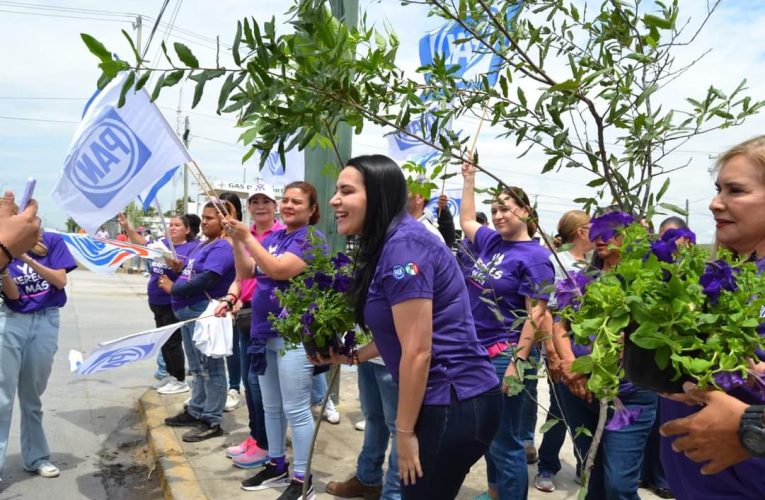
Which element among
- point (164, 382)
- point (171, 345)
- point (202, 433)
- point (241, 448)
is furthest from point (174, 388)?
point (241, 448)

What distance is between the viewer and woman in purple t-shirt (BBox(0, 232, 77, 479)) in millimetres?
4262

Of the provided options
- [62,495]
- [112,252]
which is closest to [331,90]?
[62,495]

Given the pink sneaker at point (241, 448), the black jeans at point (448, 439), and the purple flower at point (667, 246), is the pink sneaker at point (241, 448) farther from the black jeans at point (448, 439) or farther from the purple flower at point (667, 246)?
the purple flower at point (667, 246)

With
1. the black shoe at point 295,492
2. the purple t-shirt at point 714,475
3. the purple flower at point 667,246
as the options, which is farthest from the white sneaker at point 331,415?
the purple flower at point 667,246

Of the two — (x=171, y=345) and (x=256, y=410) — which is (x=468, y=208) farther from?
(x=171, y=345)

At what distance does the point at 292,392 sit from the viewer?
3840 millimetres

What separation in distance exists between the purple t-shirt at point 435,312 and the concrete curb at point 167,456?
243 cm

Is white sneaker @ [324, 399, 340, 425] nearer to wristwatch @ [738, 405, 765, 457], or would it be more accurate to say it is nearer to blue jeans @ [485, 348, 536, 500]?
blue jeans @ [485, 348, 536, 500]

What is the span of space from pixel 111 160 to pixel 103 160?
2.0 inches

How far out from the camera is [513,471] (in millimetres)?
3475

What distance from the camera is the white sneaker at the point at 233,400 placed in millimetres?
5983

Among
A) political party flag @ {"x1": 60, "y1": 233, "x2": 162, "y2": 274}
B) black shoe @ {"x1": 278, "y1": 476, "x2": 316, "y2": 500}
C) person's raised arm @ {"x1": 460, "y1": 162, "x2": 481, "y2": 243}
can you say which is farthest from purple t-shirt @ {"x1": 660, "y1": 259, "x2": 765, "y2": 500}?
political party flag @ {"x1": 60, "y1": 233, "x2": 162, "y2": 274}

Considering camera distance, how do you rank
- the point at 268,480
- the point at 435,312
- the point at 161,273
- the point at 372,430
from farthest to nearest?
the point at 161,273 < the point at 268,480 < the point at 372,430 < the point at 435,312

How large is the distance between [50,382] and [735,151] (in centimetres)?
744
